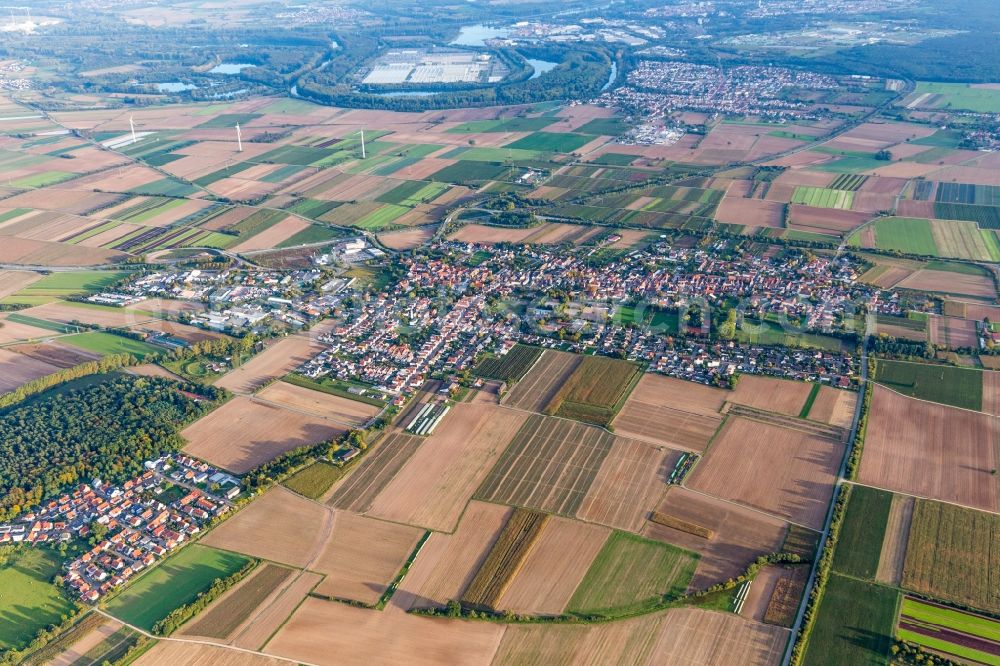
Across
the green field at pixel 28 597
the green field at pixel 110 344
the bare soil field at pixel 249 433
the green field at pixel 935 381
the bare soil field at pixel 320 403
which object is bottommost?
the green field at pixel 28 597

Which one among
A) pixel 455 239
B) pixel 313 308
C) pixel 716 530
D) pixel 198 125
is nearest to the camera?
pixel 716 530

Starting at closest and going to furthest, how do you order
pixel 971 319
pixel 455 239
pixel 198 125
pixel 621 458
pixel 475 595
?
pixel 475 595, pixel 621 458, pixel 971 319, pixel 455 239, pixel 198 125

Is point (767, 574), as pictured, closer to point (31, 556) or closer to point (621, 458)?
point (621, 458)

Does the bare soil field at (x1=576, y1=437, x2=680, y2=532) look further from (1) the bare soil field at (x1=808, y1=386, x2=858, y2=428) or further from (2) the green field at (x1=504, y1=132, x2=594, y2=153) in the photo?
(2) the green field at (x1=504, y1=132, x2=594, y2=153)

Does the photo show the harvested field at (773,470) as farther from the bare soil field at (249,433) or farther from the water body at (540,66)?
the water body at (540,66)

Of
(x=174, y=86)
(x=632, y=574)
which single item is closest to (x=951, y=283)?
(x=632, y=574)

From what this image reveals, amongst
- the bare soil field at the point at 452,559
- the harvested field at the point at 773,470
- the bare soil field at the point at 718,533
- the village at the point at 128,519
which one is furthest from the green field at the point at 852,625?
the village at the point at 128,519

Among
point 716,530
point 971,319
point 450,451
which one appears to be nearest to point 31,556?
point 450,451
